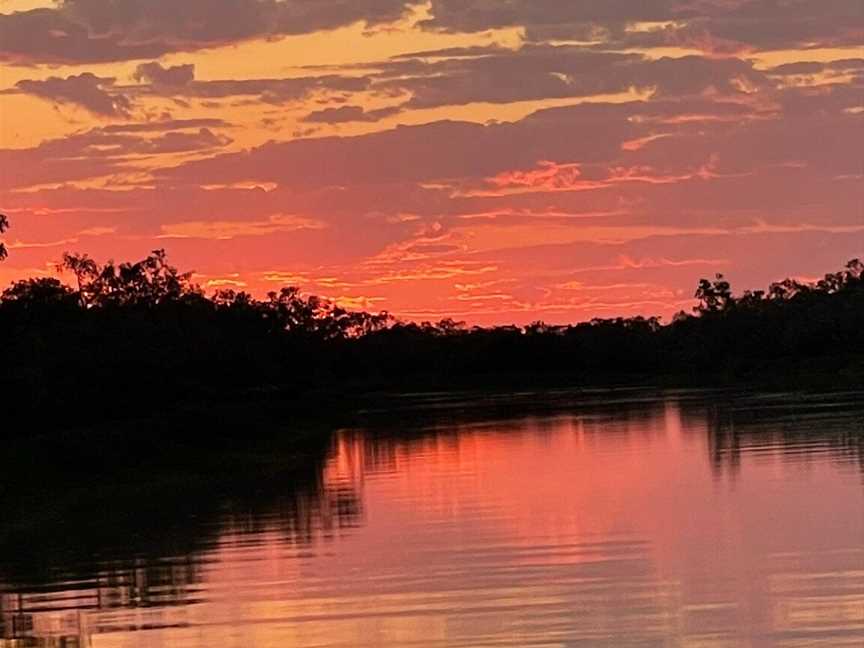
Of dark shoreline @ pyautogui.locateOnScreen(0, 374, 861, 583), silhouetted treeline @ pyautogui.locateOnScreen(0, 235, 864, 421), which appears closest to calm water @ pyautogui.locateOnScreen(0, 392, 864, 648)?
dark shoreline @ pyautogui.locateOnScreen(0, 374, 861, 583)

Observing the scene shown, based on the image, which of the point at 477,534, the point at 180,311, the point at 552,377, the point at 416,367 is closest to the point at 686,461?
the point at 477,534

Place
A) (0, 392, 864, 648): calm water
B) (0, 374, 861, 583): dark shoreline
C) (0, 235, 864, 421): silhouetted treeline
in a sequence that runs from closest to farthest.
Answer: (0, 392, 864, 648): calm water → (0, 374, 861, 583): dark shoreline → (0, 235, 864, 421): silhouetted treeline

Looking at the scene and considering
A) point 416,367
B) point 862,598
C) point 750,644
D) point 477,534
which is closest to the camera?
point 750,644

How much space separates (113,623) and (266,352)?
9623 cm

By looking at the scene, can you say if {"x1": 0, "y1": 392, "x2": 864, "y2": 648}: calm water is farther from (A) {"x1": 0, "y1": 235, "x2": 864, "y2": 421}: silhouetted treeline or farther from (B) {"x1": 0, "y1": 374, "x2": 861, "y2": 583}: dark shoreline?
(A) {"x1": 0, "y1": 235, "x2": 864, "y2": 421}: silhouetted treeline

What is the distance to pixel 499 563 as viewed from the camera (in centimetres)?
2148

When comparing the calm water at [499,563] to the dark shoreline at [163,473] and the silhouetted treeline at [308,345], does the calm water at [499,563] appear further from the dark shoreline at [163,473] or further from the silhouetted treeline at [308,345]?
the silhouetted treeline at [308,345]

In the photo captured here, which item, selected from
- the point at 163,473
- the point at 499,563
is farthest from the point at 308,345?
the point at 499,563

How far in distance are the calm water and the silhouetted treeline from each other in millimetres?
25802

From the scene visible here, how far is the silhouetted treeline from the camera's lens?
67.1 metres

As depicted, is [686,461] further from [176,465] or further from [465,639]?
[465,639]

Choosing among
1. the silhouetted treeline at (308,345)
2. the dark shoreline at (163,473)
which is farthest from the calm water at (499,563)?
the silhouetted treeline at (308,345)

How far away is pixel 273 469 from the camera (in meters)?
46.8

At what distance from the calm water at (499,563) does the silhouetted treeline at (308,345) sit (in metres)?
25.8
